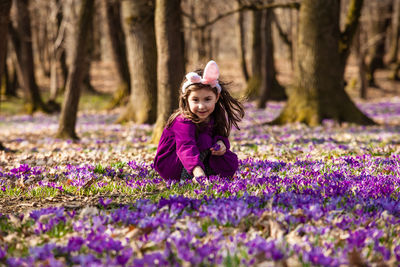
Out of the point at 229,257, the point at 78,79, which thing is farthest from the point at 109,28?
the point at 229,257

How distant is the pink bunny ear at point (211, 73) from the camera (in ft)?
15.7

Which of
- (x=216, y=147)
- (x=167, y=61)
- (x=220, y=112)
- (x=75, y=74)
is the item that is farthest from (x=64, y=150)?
(x=216, y=147)

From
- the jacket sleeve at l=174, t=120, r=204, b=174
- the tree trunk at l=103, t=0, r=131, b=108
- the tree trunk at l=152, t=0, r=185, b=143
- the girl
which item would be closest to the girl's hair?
the girl

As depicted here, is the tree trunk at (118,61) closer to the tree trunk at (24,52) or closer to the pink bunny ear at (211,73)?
the tree trunk at (24,52)

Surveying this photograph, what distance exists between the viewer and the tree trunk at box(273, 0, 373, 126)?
12.3m

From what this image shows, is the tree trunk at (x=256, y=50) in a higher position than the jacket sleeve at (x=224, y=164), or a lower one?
higher

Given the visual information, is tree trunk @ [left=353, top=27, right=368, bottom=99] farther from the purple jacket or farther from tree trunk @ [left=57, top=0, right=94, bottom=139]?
the purple jacket

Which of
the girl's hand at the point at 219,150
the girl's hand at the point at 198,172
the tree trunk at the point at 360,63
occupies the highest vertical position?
the tree trunk at the point at 360,63

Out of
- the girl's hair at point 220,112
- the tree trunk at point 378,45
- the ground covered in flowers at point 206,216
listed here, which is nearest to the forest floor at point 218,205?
the ground covered in flowers at point 206,216

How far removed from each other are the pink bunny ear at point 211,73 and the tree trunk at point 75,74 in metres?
6.38

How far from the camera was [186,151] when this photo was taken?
16.2 feet

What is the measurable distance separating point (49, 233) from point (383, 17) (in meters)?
35.0

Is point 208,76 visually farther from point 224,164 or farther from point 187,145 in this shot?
point 224,164

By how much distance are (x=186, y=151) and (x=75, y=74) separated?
647 centimetres
